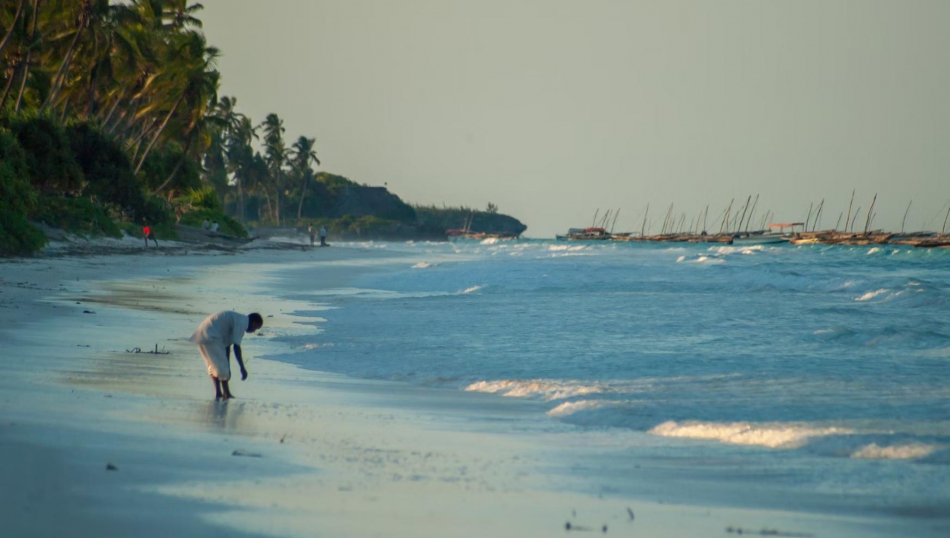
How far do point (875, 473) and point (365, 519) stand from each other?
3467 millimetres

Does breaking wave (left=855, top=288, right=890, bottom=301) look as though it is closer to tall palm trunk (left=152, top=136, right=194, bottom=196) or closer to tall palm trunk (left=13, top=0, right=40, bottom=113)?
tall palm trunk (left=13, top=0, right=40, bottom=113)

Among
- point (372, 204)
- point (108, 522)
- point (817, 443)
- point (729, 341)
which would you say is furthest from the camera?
point (372, 204)

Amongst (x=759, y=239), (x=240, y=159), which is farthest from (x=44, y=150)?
(x=759, y=239)

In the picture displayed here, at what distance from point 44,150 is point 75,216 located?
9.53 ft

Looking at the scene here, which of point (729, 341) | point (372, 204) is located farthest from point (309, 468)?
point (372, 204)

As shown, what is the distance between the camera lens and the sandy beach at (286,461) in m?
4.30

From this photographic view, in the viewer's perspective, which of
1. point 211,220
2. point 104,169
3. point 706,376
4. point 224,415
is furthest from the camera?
point 211,220

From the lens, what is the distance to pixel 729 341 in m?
13.6

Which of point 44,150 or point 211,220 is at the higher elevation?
point 44,150

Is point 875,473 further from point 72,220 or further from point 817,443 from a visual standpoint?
point 72,220

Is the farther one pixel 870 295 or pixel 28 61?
pixel 28 61

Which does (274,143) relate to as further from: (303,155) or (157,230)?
(157,230)

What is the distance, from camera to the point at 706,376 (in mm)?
10219

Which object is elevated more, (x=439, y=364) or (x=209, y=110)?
(x=209, y=110)
